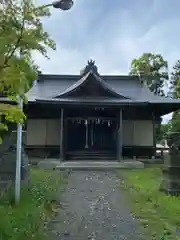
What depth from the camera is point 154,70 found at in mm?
34938

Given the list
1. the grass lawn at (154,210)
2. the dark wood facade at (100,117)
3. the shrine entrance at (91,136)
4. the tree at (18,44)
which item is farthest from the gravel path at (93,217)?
the shrine entrance at (91,136)

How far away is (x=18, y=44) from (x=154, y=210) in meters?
4.26

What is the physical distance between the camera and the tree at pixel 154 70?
3419cm

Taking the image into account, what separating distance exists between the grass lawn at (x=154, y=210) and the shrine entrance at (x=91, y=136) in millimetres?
8332

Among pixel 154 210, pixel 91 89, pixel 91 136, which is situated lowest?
pixel 154 210

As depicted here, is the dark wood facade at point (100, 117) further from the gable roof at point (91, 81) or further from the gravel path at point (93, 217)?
the gravel path at point (93, 217)

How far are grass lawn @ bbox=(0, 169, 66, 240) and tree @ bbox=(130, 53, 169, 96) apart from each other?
93.7ft

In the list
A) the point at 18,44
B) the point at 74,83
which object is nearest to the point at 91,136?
the point at 74,83

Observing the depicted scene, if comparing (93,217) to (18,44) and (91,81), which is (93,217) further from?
(91,81)

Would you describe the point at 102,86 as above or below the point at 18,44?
above

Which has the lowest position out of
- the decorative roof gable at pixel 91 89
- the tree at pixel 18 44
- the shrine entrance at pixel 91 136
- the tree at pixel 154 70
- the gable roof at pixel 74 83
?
the shrine entrance at pixel 91 136

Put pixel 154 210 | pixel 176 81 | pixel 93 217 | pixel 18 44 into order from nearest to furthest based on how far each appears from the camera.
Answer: pixel 18 44 < pixel 93 217 < pixel 154 210 < pixel 176 81

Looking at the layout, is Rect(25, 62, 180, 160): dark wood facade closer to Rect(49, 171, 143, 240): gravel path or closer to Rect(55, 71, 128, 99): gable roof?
Rect(55, 71, 128, 99): gable roof

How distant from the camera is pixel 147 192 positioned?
7414mm
